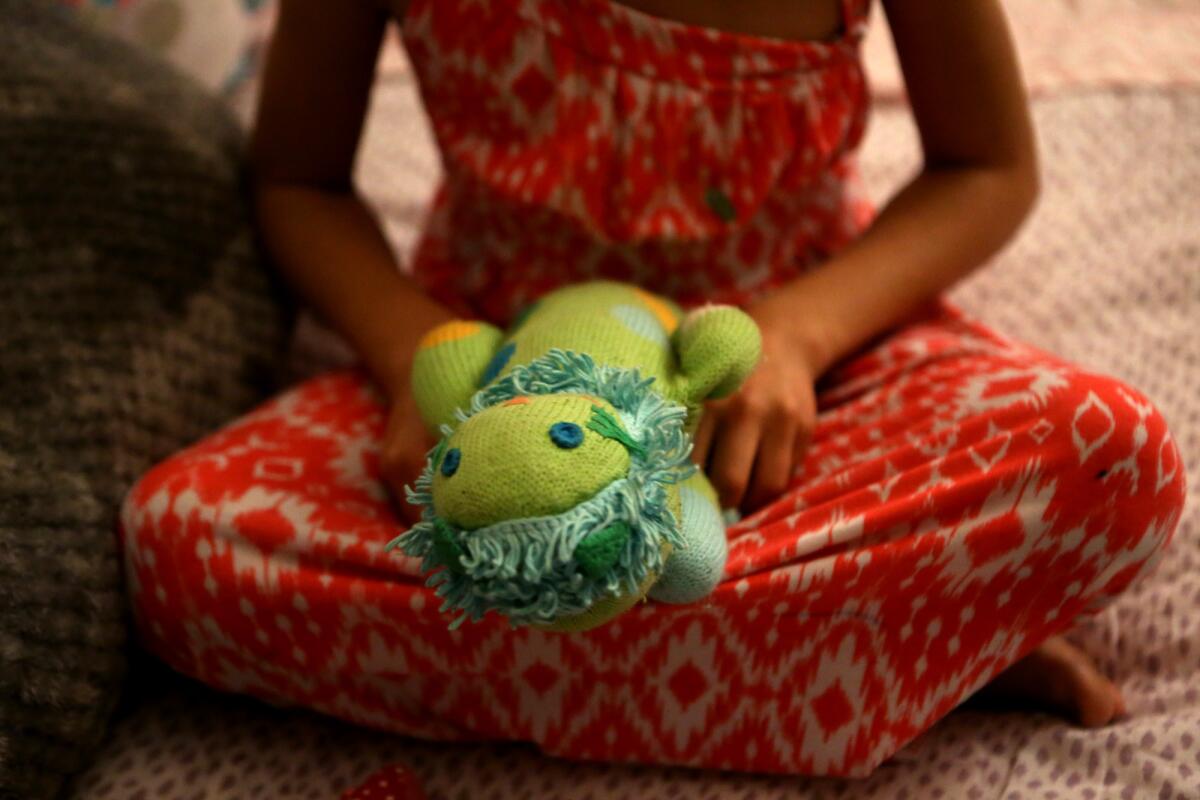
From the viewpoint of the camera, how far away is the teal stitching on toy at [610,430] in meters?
0.40

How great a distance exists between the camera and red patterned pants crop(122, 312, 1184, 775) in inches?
21.3

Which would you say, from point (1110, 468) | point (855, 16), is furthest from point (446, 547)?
point (855, 16)

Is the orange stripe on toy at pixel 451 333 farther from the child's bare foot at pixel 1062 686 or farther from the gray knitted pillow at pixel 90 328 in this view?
the child's bare foot at pixel 1062 686

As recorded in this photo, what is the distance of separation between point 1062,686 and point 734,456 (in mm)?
245

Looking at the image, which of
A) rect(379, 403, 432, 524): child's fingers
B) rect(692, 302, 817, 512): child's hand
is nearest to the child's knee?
rect(692, 302, 817, 512): child's hand

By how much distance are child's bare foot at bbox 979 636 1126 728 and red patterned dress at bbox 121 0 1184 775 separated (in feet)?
0.12

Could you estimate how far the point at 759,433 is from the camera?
1.86ft

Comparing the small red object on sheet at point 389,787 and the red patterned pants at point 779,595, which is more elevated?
the red patterned pants at point 779,595

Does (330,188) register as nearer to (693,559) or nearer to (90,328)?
(90,328)

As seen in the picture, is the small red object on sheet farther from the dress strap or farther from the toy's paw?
the dress strap

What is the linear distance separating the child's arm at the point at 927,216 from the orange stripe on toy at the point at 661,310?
2.2 inches

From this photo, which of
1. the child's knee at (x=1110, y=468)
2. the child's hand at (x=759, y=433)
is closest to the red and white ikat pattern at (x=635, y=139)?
the child's hand at (x=759, y=433)

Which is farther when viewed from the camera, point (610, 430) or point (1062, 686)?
point (1062, 686)

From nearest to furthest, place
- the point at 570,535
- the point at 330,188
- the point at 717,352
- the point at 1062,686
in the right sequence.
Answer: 1. the point at 570,535
2. the point at 717,352
3. the point at 1062,686
4. the point at 330,188
